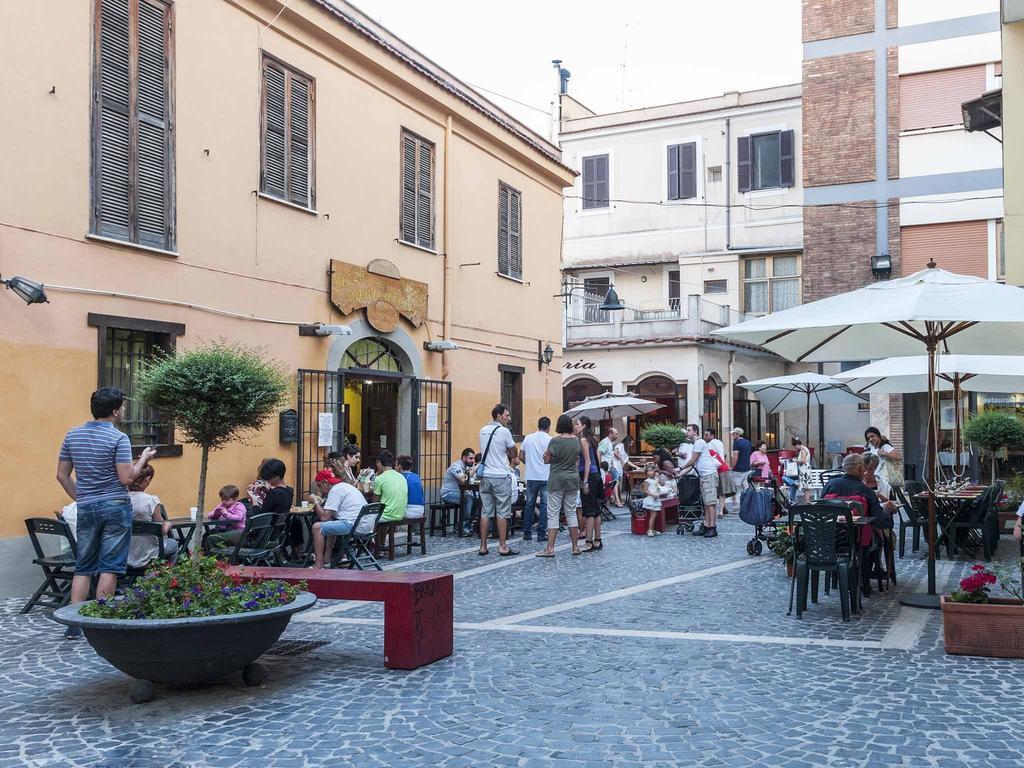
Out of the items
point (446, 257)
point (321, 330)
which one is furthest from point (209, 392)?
point (446, 257)

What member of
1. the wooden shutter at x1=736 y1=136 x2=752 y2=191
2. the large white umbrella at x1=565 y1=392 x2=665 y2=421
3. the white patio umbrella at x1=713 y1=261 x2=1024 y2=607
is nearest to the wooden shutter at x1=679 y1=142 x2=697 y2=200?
the wooden shutter at x1=736 y1=136 x2=752 y2=191

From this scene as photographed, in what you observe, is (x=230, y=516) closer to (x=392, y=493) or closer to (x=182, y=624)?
(x=392, y=493)

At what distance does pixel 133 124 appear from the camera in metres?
10.5

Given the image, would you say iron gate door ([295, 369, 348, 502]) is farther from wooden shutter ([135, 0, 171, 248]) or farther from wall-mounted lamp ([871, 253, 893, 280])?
wall-mounted lamp ([871, 253, 893, 280])

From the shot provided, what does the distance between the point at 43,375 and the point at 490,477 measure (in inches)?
206

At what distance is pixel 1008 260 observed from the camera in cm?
1426

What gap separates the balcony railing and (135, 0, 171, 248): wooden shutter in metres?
18.3

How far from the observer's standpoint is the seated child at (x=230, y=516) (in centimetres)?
980

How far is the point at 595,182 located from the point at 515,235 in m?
14.3

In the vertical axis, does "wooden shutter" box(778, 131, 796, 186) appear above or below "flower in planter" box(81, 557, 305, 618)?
above

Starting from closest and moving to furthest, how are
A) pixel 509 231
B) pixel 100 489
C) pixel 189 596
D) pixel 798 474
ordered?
pixel 189 596 < pixel 100 489 < pixel 798 474 < pixel 509 231

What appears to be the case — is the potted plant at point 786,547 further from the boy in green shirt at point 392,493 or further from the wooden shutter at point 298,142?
the wooden shutter at point 298,142

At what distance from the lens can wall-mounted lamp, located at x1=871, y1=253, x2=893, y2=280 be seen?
2392cm

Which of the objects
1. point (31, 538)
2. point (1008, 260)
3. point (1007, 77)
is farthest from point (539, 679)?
point (1007, 77)
